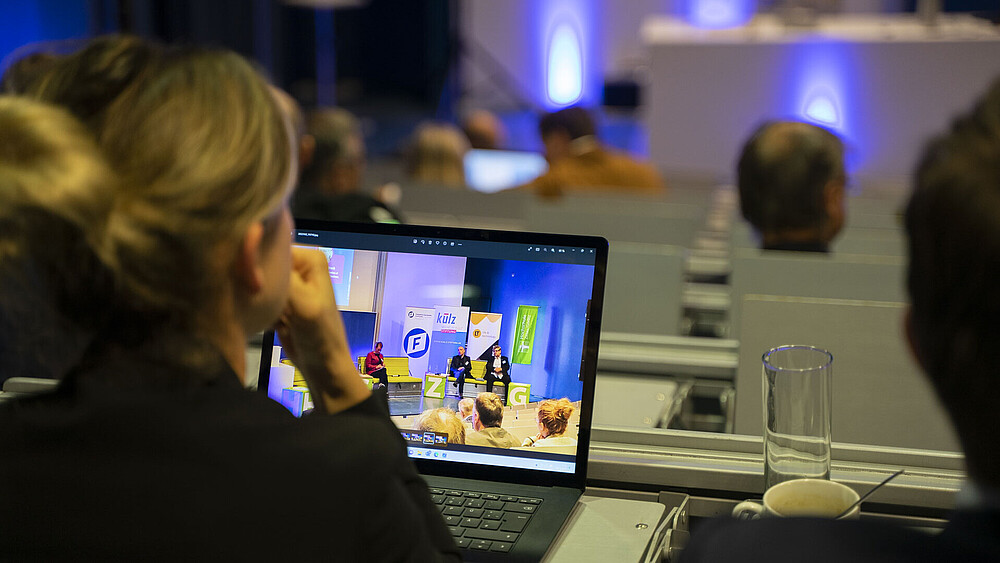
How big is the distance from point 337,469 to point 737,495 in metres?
0.58

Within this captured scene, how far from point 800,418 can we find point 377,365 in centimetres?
50

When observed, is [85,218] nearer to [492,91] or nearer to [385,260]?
[385,260]

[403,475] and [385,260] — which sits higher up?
[385,260]

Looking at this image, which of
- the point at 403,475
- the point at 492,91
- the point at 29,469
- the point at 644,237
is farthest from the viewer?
the point at 492,91

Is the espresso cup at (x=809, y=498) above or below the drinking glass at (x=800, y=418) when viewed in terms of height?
below

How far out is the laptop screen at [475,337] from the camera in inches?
40.8

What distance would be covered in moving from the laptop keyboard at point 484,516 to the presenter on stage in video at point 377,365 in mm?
153

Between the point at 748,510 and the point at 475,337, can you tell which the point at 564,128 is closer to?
the point at 475,337

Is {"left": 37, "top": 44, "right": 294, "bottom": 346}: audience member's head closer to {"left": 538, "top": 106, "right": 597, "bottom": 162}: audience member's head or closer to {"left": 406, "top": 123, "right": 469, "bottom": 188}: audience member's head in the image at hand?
{"left": 406, "top": 123, "right": 469, "bottom": 188}: audience member's head

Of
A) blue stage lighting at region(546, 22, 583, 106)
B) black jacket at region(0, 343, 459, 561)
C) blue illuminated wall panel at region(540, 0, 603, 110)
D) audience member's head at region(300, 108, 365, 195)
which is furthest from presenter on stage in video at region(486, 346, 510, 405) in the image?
blue stage lighting at region(546, 22, 583, 106)

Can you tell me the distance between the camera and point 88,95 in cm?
63

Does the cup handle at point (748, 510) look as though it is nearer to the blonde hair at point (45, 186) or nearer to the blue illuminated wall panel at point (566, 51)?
the blonde hair at point (45, 186)

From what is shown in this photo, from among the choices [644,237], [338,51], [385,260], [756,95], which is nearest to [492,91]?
[338,51]

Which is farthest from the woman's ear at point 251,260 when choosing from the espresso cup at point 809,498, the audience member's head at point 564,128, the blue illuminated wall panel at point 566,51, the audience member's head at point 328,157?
the blue illuminated wall panel at point 566,51
